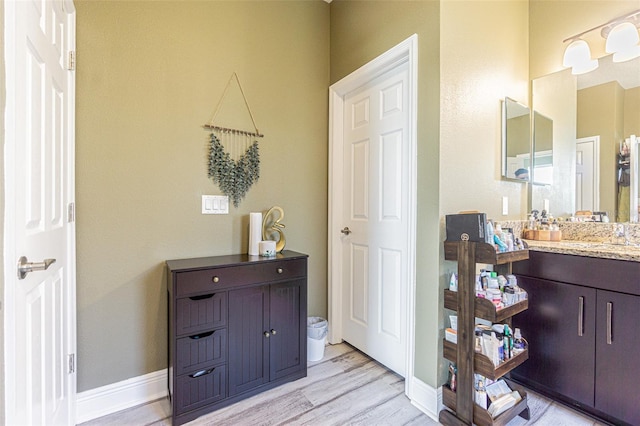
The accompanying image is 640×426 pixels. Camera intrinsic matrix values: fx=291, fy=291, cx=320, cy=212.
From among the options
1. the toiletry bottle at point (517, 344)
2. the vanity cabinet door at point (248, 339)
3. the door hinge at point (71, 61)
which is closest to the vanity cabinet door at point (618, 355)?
the toiletry bottle at point (517, 344)

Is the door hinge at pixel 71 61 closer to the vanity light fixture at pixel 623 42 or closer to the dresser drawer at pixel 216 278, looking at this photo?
the dresser drawer at pixel 216 278

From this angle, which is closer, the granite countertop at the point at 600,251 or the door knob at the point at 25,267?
the door knob at the point at 25,267

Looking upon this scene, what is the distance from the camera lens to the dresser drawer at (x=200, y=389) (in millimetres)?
1547

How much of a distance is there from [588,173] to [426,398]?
1.88 m

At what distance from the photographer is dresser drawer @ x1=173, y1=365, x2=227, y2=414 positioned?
1.55m

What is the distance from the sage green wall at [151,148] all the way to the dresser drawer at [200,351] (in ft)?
1.19

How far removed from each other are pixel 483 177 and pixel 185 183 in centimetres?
194

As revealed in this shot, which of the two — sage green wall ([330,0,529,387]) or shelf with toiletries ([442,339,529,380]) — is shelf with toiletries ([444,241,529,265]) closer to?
sage green wall ([330,0,529,387])

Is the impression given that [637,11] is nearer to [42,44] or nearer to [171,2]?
[171,2]

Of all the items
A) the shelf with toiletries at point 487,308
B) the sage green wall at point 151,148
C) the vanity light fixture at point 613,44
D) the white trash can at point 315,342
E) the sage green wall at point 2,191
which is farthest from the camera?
the white trash can at point 315,342

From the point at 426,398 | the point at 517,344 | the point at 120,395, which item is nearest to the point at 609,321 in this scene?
the point at 517,344

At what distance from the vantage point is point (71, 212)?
4.95 ft

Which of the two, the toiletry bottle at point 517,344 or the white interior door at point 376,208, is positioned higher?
the white interior door at point 376,208

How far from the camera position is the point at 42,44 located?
3.65 ft
